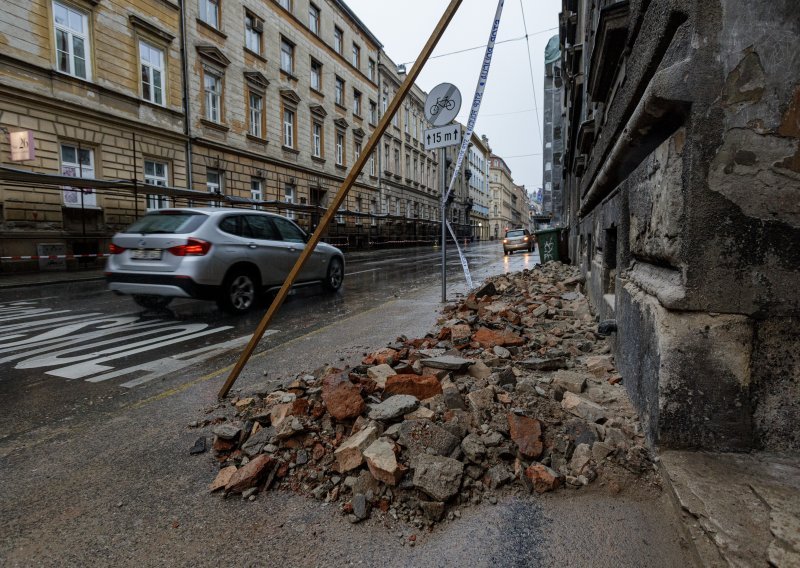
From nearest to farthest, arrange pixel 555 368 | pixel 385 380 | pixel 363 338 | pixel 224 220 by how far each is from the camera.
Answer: pixel 385 380
pixel 555 368
pixel 363 338
pixel 224 220

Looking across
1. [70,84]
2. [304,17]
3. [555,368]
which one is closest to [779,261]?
[555,368]

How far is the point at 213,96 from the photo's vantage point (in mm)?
19500

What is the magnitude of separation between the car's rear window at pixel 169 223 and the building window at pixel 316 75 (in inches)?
912

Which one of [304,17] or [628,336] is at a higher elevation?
[304,17]

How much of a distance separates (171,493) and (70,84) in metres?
16.5

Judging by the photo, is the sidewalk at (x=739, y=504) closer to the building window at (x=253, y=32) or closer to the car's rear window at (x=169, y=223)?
the car's rear window at (x=169, y=223)

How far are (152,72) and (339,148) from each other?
14244 mm

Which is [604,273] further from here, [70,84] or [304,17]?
[304,17]

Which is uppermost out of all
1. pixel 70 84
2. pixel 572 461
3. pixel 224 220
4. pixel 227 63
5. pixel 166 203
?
pixel 227 63

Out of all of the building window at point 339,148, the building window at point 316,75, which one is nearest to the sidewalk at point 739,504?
the building window at point 316,75

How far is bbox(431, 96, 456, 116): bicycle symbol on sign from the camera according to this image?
6.68m

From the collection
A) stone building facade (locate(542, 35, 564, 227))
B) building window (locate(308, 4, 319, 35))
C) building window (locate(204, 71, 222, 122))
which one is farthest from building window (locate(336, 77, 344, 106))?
stone building facade (locate(542, 35, 564, 227))

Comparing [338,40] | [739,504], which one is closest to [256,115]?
[338,40]

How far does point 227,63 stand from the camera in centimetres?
1964
